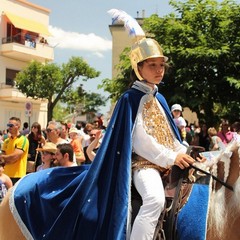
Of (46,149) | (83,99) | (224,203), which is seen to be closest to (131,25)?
(224,203)

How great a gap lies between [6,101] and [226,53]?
1122 inches

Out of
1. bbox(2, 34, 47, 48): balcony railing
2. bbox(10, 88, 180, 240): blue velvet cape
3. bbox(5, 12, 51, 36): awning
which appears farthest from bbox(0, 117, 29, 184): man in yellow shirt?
bbox(2, 34, 47, 48): balcony railing

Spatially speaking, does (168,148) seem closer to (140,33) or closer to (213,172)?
(213,172)

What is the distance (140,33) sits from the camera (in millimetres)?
4324

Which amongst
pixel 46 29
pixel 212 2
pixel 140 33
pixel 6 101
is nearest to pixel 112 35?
pixel 46 29

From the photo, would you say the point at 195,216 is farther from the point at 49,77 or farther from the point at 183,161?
the point at 49,77

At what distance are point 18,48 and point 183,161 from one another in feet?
134

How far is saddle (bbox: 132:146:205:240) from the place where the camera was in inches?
151

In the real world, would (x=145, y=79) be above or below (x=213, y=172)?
above

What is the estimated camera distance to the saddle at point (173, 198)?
382cm

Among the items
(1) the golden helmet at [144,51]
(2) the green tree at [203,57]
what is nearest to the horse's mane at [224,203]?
(1) the golden helmet at [144,51]

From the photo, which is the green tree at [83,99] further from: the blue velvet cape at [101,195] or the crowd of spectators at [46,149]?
the blue velvet cape at [101,195]

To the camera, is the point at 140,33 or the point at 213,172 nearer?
the point at 213,172

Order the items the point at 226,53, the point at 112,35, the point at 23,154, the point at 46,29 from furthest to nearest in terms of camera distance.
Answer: the point at 46,29
the point at 112,35
the point at 226,53
the point at 23,154
